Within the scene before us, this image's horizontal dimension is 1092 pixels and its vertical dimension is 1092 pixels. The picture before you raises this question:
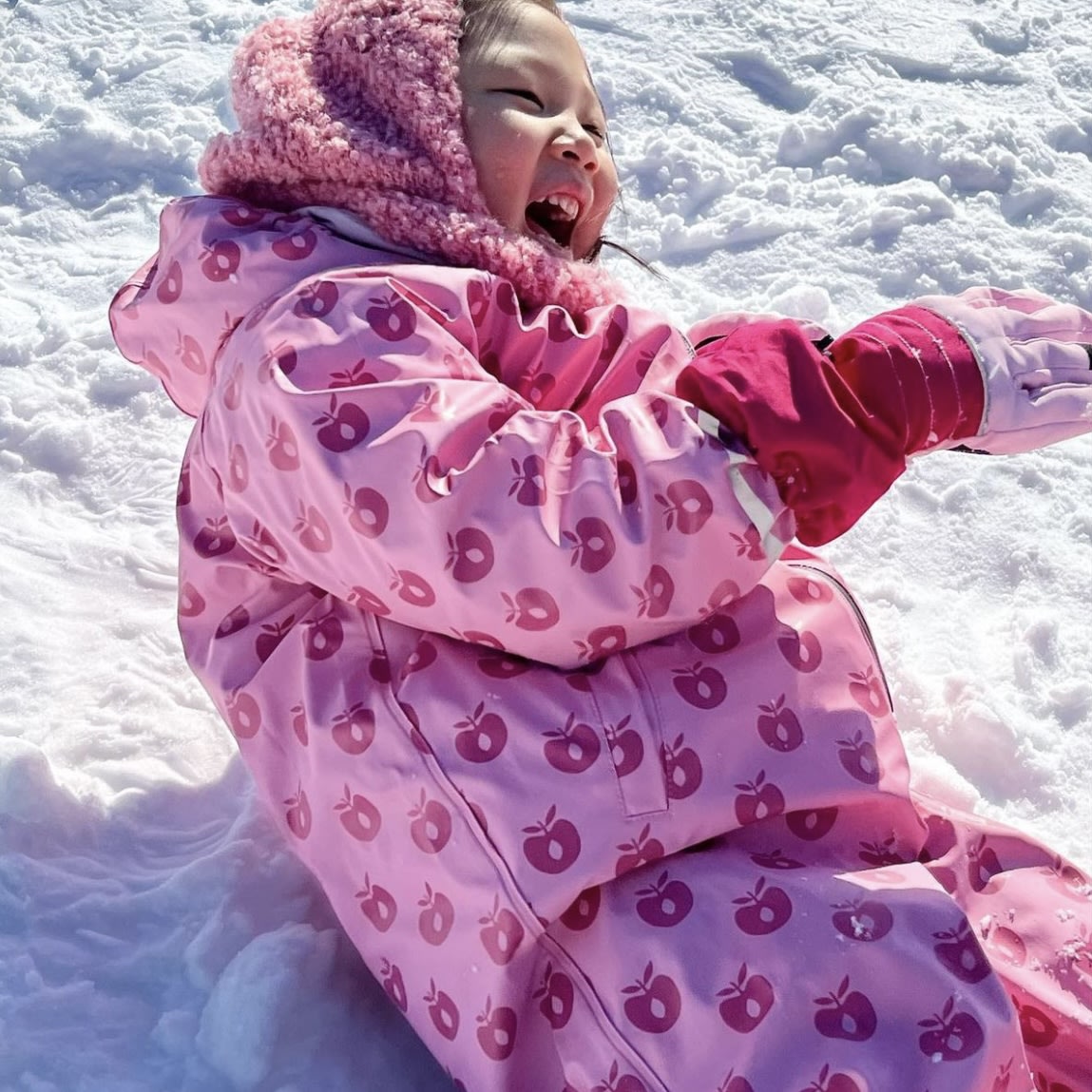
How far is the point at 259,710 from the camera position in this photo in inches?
56.8

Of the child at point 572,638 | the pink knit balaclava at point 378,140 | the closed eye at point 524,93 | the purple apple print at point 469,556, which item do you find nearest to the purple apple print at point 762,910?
the child at point 572,638

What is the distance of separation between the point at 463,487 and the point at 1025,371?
1.92 feet

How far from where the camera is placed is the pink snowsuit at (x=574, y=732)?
1243 mm

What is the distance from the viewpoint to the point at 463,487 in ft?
4.07

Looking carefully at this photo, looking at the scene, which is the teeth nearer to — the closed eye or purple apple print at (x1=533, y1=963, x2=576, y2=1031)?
the closed eye

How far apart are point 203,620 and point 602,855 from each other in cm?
57

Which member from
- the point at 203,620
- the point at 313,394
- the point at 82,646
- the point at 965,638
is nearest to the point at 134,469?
the point at 82,646

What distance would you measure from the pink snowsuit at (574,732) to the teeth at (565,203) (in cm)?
23

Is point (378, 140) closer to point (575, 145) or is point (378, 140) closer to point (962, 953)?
point (575, 145)

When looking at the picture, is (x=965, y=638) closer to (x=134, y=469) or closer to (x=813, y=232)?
(x=813, y=232)

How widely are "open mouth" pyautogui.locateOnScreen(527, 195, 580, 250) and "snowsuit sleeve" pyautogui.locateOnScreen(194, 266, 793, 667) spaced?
1.09ft

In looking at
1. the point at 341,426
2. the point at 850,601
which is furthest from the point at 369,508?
the point at 850,601

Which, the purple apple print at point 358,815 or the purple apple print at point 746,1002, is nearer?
the purple apple print at point 746,1002

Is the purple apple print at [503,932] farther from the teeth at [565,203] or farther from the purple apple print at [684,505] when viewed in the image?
the teeth at [565,203]
